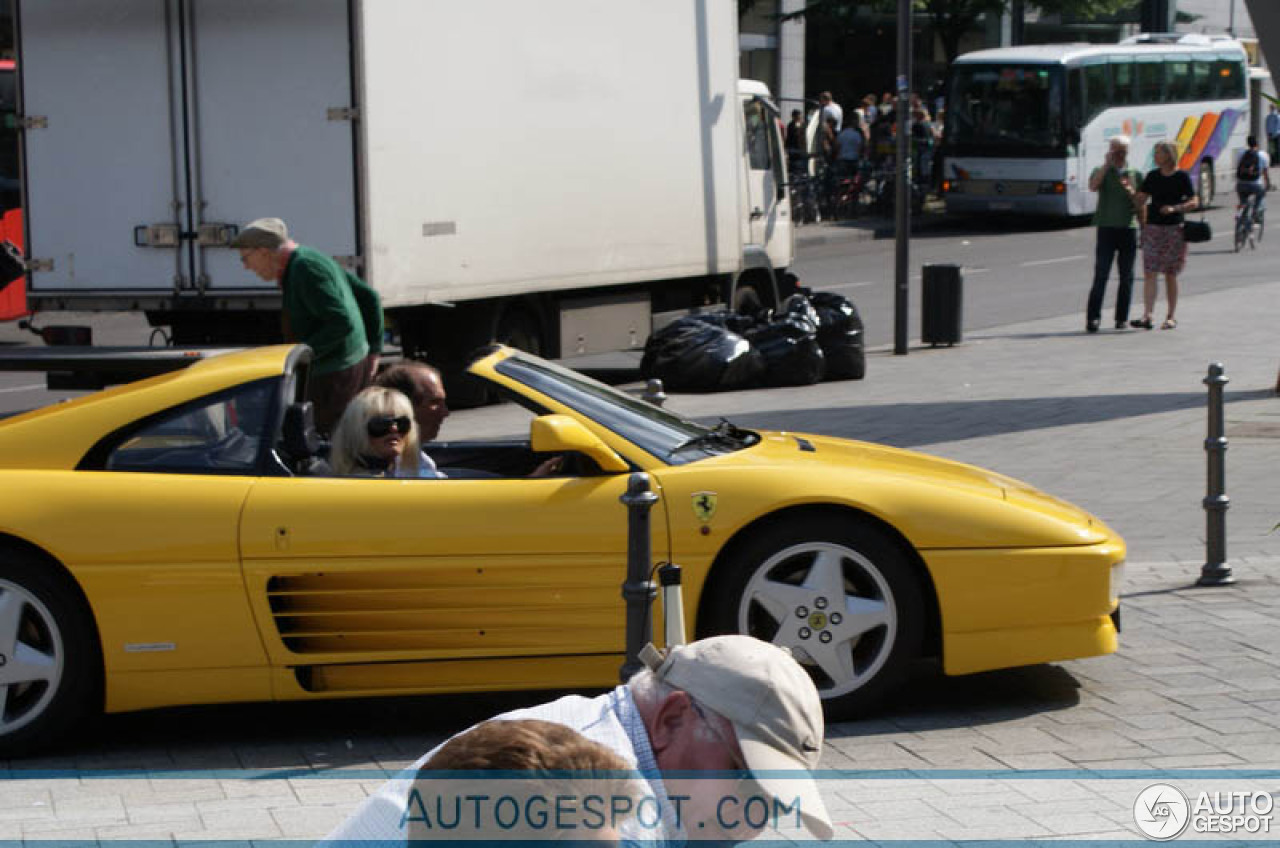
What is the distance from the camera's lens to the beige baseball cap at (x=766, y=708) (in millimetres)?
2424

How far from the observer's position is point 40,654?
564cm

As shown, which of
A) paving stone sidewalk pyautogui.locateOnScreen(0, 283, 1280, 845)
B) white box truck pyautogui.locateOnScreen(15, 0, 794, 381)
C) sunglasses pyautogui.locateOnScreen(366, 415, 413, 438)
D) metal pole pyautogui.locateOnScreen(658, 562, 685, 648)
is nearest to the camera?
metal pole pyautogui.locateOnScreen(658, 562, 685, 648)

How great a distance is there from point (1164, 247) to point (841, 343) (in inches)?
174

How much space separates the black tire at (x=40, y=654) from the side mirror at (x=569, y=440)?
1472 mm

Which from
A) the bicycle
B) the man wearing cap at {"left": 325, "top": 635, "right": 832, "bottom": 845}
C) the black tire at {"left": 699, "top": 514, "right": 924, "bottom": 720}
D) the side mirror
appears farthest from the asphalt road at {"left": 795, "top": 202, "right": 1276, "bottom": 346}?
the man wearing cap at {"left": 325, "top": 635, "right": 832, "bottom": 845}

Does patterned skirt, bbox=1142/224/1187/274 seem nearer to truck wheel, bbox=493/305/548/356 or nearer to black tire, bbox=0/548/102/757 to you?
truck wheel, bbox=493/305/548/356

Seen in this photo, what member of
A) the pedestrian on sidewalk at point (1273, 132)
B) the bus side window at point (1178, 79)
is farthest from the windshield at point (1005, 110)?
the pedestrian on sidewalk at point (1273, 132)

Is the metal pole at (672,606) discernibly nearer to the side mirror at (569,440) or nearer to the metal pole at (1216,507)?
the side mirror at (569,440)

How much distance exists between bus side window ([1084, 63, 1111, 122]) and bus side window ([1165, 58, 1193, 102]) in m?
2.56

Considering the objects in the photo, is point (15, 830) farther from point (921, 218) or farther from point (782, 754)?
point (921, 218)

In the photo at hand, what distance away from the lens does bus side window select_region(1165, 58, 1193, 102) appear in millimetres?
35594

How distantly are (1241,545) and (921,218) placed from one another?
1084 inches

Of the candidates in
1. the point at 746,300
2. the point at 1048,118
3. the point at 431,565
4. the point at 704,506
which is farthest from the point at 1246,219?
the point at 431,565

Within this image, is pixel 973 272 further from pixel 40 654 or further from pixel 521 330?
pixel 40 654
